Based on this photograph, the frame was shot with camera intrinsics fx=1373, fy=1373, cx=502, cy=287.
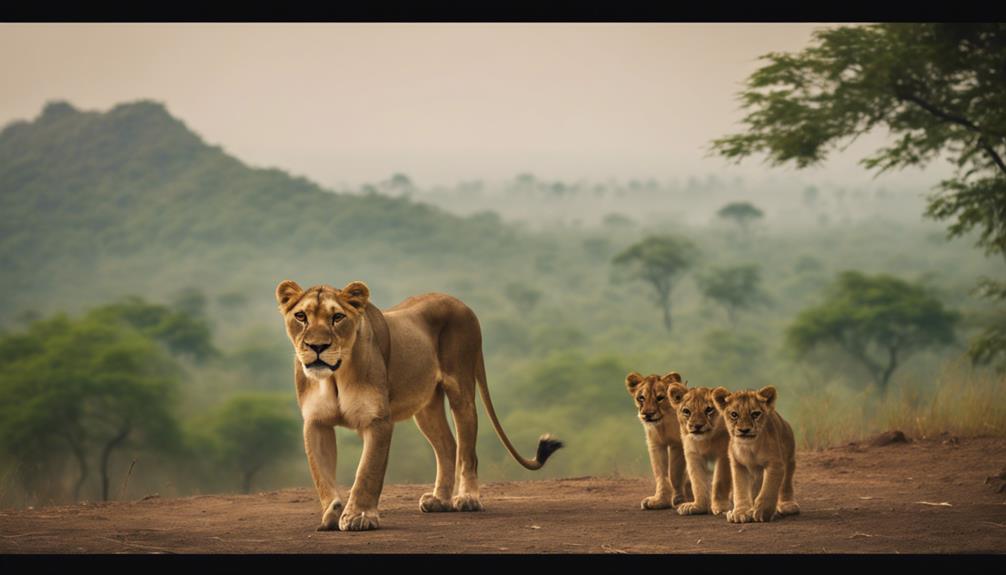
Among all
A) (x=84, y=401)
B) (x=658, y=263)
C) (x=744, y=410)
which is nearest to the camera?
(x=744, y=410)

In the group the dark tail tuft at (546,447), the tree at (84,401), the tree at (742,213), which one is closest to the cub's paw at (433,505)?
the dark tail tuft at (546,447)

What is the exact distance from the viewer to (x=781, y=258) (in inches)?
1823

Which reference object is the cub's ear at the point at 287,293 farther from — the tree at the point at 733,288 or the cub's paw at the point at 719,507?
the tree at the point at 733,288

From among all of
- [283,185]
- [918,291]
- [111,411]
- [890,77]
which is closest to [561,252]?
[283,185]

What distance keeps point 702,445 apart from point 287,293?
8.10 ft

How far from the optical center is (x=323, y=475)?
7.42 meters

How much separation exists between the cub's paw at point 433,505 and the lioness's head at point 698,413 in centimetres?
164

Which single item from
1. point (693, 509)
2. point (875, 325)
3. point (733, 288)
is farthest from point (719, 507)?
point (733, 288)

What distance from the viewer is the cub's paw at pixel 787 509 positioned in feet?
25.7

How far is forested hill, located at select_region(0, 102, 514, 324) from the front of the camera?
4112 cm

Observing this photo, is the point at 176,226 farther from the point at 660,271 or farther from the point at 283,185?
the point at 660,271

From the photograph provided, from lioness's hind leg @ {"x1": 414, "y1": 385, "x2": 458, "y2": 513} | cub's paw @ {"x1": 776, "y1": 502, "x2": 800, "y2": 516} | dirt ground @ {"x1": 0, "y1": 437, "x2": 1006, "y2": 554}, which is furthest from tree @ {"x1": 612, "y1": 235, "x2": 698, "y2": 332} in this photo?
cub's paw @ {"x1": 776, "y1": 502, "x2": 800, "y2": 516}

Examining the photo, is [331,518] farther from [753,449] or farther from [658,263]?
[658,263]

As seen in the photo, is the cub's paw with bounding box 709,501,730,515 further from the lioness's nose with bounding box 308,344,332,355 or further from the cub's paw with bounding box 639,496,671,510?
the lioness's nose with bounding box 308,344,332,355
